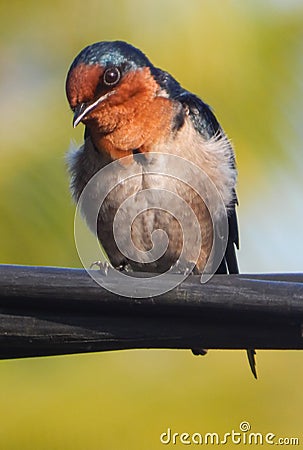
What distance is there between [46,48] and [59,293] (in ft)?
12.1

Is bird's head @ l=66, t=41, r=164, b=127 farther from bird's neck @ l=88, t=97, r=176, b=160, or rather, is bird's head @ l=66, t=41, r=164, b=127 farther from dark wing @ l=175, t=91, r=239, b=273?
dark wing @ l=175, t=91, r=239, b=273

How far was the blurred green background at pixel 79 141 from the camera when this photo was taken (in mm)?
4648

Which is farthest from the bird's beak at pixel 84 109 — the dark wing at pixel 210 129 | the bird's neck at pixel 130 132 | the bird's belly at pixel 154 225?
the dark wing at pixel 210 129

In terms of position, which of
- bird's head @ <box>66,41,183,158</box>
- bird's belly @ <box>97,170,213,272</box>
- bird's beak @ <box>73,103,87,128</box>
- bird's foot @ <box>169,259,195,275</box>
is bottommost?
bird's foot @ <box>169,259,195,275</box>

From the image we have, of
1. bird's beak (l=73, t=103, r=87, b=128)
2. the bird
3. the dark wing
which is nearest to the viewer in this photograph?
bird's beak (l=73, t=103, r=87, b=128)

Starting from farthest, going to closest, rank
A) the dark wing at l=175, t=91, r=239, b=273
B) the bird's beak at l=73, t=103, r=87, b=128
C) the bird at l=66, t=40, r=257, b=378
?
1. the dark wing at l=175, t=91, r=239, b=273
2. the bird at l=66, t=40, r=257, b=378
3. the bird's beak at l=73, t=103, r=87, b=128

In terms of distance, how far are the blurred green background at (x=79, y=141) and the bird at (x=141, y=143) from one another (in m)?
0.63

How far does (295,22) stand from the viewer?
5.60m

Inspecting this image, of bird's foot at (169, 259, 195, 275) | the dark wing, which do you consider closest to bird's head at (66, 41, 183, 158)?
the dark wing

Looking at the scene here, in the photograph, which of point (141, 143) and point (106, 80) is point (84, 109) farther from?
point (141, 143)

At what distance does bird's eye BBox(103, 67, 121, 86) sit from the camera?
403 centimetres

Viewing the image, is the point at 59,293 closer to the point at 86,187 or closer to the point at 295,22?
the point at 86,187

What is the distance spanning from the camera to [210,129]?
432 centimetres

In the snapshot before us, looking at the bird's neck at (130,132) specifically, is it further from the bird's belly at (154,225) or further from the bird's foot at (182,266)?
the bird's foot at (182,266)
